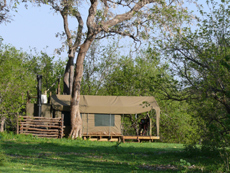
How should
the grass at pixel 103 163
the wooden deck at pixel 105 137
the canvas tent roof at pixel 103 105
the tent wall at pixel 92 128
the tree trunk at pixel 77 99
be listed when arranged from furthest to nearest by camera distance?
the wooden deck at pixel 105 137, the tent wall at pixel 92 128, the canvas tent roof at pixel 103 105, the tree trunk at pixel 77 99, the grass at pixel 103 163

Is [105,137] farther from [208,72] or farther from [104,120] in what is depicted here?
[208,72]

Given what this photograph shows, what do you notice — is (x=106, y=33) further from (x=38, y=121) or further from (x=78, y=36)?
(x=38, y=121)

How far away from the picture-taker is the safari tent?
2489 centimetres

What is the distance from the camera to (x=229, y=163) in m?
10.5

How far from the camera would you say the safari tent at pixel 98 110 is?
81.7 ft

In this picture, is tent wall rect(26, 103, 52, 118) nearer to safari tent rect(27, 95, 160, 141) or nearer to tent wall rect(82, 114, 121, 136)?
safari tent rect(27, 95, 160, 141)

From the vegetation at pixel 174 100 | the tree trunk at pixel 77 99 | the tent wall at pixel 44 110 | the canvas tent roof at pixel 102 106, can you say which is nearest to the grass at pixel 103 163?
the vegetation at pixel 174 100

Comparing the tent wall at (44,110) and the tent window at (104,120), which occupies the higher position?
the tent wall at (44,110)

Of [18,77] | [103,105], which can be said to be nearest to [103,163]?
[103,105]

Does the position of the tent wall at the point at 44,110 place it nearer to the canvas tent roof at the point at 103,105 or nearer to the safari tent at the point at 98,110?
the safari tent at the point at 98,110

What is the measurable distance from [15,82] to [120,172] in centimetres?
2055

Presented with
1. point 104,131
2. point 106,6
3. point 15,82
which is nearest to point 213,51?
point 106,6

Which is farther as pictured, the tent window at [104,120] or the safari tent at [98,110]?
the tent window at [104,120]

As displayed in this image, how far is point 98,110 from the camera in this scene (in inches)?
977
